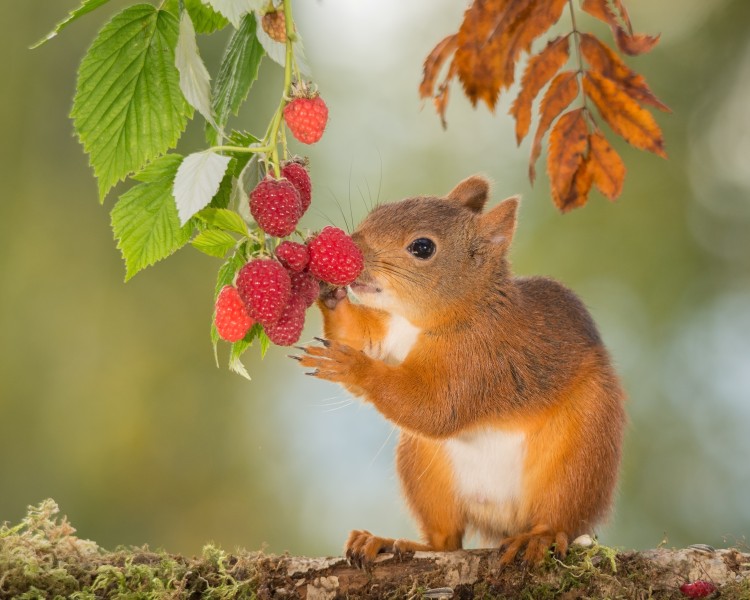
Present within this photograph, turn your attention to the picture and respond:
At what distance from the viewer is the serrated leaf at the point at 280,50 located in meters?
1.74

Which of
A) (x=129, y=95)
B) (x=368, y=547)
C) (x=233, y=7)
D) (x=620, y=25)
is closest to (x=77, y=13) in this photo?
(x=129, y=95)

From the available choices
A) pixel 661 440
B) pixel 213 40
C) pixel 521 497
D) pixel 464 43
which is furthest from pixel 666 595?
pixel 213 40

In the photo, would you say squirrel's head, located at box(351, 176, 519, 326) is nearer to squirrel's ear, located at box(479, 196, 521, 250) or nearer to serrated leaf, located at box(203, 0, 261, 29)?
→ squirrel's ear, located at box(479, 196, 521, 250)

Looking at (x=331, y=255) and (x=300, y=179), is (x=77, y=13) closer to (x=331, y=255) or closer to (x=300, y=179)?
(x=300, y=179)

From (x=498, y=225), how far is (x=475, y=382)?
1.33ft

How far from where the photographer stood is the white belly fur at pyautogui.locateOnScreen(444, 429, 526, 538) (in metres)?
2.30

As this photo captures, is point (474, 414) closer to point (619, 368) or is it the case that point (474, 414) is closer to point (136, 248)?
point (619, 368)

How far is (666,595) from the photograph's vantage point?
2.05m

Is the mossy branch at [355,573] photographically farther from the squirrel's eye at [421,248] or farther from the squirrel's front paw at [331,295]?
the squirrel's eye at [421,248]

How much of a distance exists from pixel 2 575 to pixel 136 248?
0.74 metres

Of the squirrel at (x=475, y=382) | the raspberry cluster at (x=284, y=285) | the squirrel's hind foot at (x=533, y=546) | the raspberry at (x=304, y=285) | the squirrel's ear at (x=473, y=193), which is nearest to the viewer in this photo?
the raspberry cluster at (x=284, y=285)

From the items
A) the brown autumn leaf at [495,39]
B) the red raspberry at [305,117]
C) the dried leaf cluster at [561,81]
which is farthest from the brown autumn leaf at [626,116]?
the red raspberry at [305,117]

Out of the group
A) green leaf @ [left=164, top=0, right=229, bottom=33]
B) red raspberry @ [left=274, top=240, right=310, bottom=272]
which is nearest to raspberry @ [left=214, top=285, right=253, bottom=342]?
red raspberry @ [left=274, top=240, right=310, bottom=272]

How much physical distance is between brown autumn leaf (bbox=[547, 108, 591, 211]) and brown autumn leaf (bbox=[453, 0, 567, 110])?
8.5 inches
